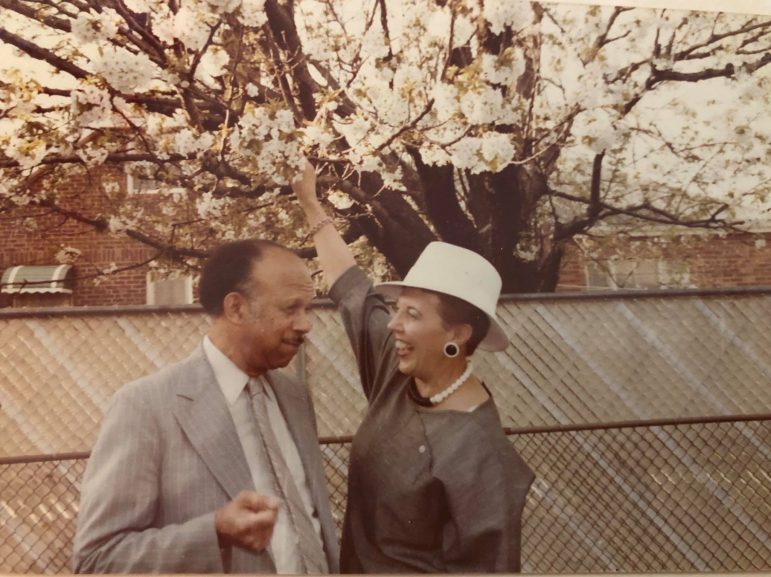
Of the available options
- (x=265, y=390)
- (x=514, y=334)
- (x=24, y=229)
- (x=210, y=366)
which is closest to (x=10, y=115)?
(x=24, y=229)

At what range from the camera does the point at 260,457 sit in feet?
9.18

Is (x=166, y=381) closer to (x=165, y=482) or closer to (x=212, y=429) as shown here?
(x=212, y=429)

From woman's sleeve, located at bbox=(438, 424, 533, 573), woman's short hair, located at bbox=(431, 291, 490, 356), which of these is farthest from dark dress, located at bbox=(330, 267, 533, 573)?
woman's short hair, located at bbox=(431, 291, 490, 356)

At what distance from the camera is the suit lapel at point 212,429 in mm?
2711

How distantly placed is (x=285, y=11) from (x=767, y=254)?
2359 mm

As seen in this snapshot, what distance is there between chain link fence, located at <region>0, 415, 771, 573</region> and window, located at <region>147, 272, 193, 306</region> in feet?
4.71

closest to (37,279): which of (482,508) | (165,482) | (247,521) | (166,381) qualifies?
(166,381)

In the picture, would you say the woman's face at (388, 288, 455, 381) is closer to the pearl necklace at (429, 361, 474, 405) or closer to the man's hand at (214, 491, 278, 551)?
the pearl necklace at (429, 361, 474, 405)

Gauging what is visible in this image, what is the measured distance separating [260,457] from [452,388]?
77 cm

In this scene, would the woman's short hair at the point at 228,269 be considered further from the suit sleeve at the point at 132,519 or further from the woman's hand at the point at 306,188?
the suit sleeve at the point at 132,519

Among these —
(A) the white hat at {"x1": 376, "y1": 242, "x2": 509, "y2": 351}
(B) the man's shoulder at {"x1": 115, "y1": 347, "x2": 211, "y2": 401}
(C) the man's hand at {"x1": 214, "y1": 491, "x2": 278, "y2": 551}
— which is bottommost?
(C) the man's hand at {"x1": 214, "y1": 491, "x2": 278, "y2": 551}

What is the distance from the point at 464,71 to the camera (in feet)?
10.8

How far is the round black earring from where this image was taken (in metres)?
2.98

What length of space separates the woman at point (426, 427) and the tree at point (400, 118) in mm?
136
